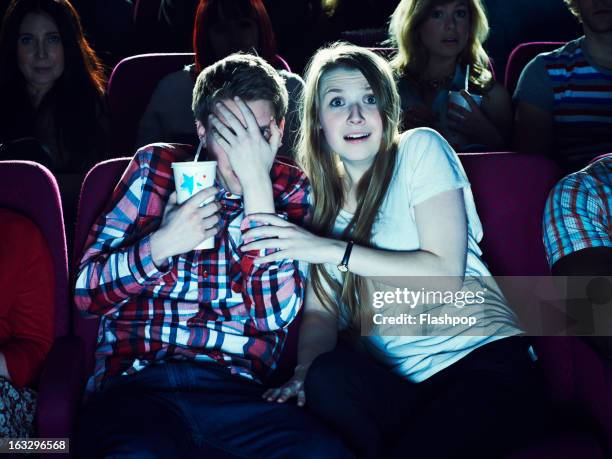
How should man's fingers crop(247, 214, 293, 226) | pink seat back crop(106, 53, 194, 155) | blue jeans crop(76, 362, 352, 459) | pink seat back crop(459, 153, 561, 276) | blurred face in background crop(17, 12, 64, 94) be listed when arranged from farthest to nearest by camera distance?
pink seat back crop(106, 53, 194, 155), blurred face in background crop(17, 12, 64, 94), pink seat back crop(459, 153, 561, 276), man's fingers crop(247, 214, 293, 226), blue jeans crop(76, 362, 352, 459)

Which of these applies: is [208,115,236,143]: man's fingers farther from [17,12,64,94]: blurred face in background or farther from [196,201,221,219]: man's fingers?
[17,12,64,94]: blurred face in background

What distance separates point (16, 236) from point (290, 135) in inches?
37.4

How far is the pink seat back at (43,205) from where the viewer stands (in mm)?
1842

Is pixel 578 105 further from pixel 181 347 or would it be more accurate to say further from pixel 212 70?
pixel 181 347

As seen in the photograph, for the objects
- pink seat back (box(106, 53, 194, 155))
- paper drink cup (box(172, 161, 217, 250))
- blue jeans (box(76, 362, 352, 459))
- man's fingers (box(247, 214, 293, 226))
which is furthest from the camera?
pink seat back (box(106, 53, 194, 155))

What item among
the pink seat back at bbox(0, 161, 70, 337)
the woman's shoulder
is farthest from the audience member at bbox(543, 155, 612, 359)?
the pink seat back at bbox(0, 161, 70, 337)

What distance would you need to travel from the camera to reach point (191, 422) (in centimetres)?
159

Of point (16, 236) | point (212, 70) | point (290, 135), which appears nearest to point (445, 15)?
point (290, 135)

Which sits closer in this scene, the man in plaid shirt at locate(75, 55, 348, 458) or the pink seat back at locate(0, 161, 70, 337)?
the man in plaid shirt at locate(75, 55, 348, 458)

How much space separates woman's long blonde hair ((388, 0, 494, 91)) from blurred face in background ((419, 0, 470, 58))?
0.02m

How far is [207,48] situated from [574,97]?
1.29 metres

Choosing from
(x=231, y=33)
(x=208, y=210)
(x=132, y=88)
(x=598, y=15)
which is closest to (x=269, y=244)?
(x=208, y=210)

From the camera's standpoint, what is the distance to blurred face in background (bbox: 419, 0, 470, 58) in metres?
2.82

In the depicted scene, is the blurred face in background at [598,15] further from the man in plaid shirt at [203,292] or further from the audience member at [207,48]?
the man in plaid shirt at [203,292]
